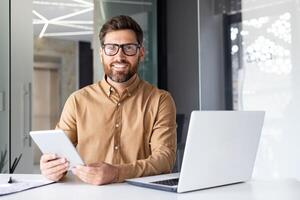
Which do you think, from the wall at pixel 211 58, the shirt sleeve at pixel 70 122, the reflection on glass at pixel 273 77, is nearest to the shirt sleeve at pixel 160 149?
the shirt sleeve at pixel 70 122

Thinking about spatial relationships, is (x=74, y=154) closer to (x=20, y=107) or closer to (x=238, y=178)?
(x=238, y=178)

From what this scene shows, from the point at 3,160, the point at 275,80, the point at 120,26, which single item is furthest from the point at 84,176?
the point at 3,160

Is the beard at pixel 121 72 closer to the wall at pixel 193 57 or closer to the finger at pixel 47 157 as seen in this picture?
the finger at pixel 47 157

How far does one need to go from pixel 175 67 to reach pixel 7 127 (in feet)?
5.09

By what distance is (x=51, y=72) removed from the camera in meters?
5.73

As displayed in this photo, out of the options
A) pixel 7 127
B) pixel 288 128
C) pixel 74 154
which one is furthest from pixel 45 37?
pixel 74 154

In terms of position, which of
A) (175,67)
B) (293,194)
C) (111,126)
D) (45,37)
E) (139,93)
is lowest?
(293,194)

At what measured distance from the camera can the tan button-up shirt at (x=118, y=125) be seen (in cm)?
161

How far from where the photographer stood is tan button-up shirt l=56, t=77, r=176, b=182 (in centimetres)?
161

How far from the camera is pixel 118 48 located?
162 cm

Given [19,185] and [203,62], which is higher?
[203,62]

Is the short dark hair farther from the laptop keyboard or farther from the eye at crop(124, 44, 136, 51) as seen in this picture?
the laptop keyboard

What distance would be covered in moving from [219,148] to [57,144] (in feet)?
1.55

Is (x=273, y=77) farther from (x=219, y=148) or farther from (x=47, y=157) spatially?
(x=47, y=157)
